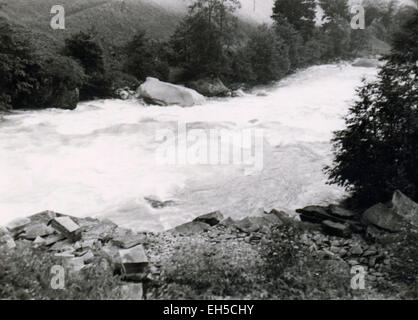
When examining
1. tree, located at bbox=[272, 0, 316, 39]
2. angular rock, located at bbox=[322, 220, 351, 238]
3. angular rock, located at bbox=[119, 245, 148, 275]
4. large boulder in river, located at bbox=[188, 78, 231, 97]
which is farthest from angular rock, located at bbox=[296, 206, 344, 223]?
tree, located at bbox=[272, 0, 316, 39]

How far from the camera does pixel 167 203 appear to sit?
30.4 ft

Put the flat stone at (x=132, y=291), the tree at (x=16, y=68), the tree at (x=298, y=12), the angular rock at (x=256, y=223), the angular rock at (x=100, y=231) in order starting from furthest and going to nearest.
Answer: the tree at (x=298, y=12) < the tree at (x=16, y=68) < the angular rock at (x=256, y=223) < the angular rock at (x=100, y=231) < the flat stone at (x=132, y=291)

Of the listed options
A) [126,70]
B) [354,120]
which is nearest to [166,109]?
[126,70]

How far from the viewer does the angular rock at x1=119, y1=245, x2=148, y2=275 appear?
5312 mm

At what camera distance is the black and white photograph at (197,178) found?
17.0ft

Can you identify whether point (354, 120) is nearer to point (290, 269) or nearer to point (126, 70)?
point (290, 269)

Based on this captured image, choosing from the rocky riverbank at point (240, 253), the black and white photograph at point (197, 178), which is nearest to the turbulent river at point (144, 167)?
the black and white photograph at point (197, 178)

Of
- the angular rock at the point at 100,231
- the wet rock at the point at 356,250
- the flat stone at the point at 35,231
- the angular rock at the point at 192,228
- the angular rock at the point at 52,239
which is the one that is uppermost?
the flat stone at the point at 35,231

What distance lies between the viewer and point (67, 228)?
6.52 m

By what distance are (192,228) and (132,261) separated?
6.78 ft

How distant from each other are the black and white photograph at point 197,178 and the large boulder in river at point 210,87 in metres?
0.19

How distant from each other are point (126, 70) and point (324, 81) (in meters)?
15.8

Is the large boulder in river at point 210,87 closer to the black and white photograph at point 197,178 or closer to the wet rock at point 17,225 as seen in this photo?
the black and white photograph at point 197,178

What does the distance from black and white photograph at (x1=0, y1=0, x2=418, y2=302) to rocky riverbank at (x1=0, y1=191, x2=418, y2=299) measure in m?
0.03
